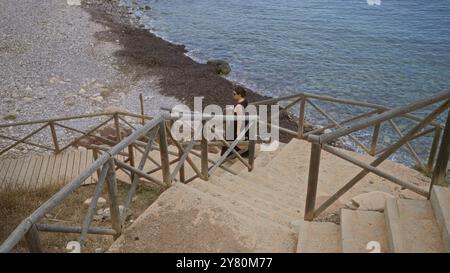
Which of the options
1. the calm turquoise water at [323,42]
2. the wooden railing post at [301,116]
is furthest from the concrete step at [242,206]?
the calm turquoise water at [323,42]

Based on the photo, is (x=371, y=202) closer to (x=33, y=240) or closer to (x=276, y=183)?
(x=276, y=183)

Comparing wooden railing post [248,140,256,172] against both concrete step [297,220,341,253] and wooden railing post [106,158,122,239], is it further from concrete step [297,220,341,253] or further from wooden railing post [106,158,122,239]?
wooden railing post [106,158,122,239]

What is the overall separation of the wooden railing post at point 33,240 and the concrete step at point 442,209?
143 inches

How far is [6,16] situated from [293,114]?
20412 mm

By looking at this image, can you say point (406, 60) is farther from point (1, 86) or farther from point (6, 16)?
point (6, 16)

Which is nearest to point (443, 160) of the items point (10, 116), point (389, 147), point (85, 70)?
point (389, 147)

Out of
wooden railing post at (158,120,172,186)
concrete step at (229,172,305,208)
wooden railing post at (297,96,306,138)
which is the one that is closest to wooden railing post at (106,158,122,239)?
wooden railing post at (158,120,172,186)

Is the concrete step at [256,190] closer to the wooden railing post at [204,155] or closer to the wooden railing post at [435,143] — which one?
the wooden railing post at [204,155]

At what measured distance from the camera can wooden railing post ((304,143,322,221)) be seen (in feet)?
14.0

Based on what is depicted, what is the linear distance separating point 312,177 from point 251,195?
1.99 metres
